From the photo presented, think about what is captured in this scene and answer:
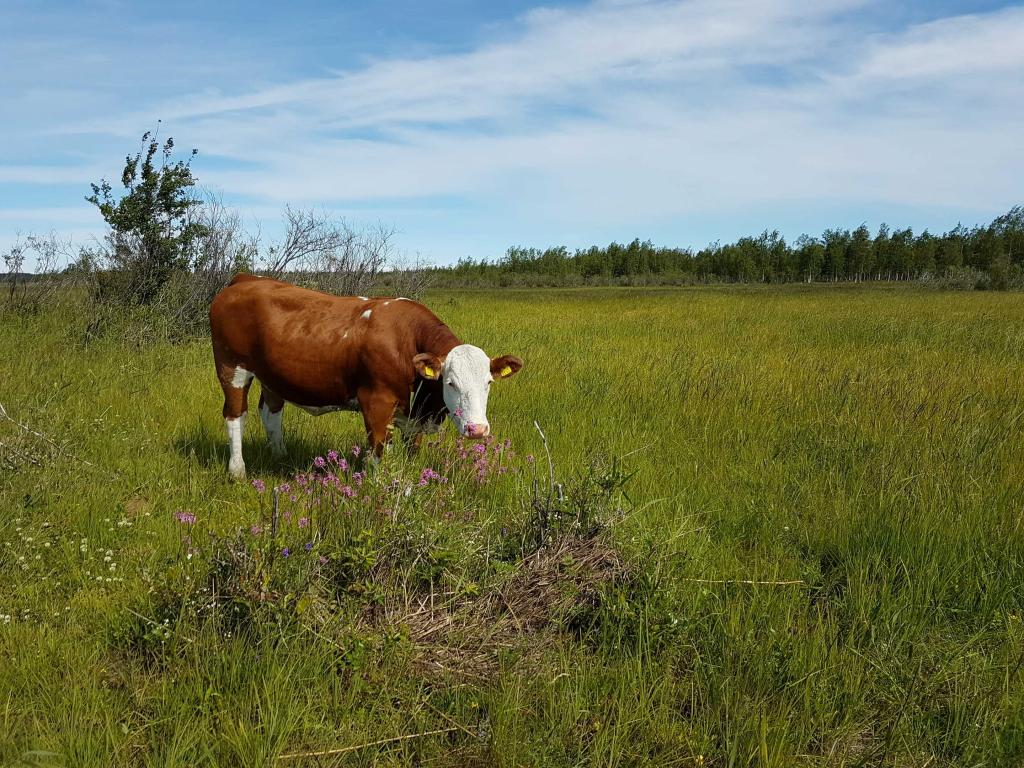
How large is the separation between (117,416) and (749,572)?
21.3 ft

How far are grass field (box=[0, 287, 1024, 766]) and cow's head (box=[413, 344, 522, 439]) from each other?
345 mm

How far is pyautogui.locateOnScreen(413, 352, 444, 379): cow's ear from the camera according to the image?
15.9 ft

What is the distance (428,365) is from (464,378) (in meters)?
0.29

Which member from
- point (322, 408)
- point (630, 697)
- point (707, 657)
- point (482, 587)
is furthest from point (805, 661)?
point (322, 408)

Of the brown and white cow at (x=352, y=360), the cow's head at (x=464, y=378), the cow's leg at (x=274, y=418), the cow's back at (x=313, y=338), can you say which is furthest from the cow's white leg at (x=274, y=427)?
the cow's head at (x=464, y=378)

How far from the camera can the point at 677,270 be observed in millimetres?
104750

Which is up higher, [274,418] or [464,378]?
[464,378]

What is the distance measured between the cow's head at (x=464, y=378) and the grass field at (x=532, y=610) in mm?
345

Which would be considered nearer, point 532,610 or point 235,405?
point 532,610

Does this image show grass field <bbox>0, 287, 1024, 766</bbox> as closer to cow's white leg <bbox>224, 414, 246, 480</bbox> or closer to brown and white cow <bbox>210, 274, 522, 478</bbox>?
cow's white leg <bbox>224, 414, 246, 480</bbox>

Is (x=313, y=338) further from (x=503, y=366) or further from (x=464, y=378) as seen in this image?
(x=503, y=366)

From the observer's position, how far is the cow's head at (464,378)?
16.0 feet

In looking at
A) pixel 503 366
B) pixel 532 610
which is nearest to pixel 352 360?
pixel 503 366

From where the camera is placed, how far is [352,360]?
17.3ft
